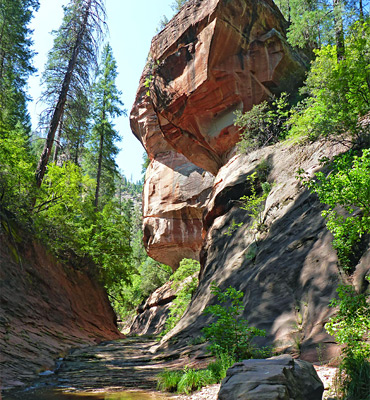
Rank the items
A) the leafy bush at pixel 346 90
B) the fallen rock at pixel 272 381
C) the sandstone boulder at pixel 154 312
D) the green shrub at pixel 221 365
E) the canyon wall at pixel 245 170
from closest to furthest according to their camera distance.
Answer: the fallen rock at pixel 272 381 → the green shrub at pixel 221 365 → the canyon wall at pixel 245 170 → the leafy bush at pixel 346 90 → the sandstone boulder at pixel 154 312

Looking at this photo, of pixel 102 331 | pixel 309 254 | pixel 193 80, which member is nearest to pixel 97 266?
pixel 102 331

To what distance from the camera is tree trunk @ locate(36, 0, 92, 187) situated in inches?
572

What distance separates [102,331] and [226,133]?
11619 mm

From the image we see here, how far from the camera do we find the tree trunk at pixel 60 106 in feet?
47.6

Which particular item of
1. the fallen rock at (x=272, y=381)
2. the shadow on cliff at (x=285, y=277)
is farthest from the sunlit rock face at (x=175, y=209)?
the fallen rock at (x=272, y=381)

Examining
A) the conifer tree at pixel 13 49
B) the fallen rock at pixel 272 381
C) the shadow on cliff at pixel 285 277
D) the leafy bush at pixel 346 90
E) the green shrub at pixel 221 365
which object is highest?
the conifer tree at pixel 13 49

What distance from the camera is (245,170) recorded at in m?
14.3

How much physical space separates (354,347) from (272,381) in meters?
1.78

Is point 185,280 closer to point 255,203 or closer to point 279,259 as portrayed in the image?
point 255,203

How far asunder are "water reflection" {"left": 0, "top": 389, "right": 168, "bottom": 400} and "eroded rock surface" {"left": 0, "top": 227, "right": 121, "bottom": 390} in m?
0.72

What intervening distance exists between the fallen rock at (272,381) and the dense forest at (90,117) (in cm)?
62

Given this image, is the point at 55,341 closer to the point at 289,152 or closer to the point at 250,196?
the point at 250,196

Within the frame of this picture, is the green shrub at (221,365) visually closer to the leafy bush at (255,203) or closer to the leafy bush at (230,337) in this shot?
the leafy bush at (230,337)

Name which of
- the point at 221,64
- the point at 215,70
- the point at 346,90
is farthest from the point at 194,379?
the point at 221,64
